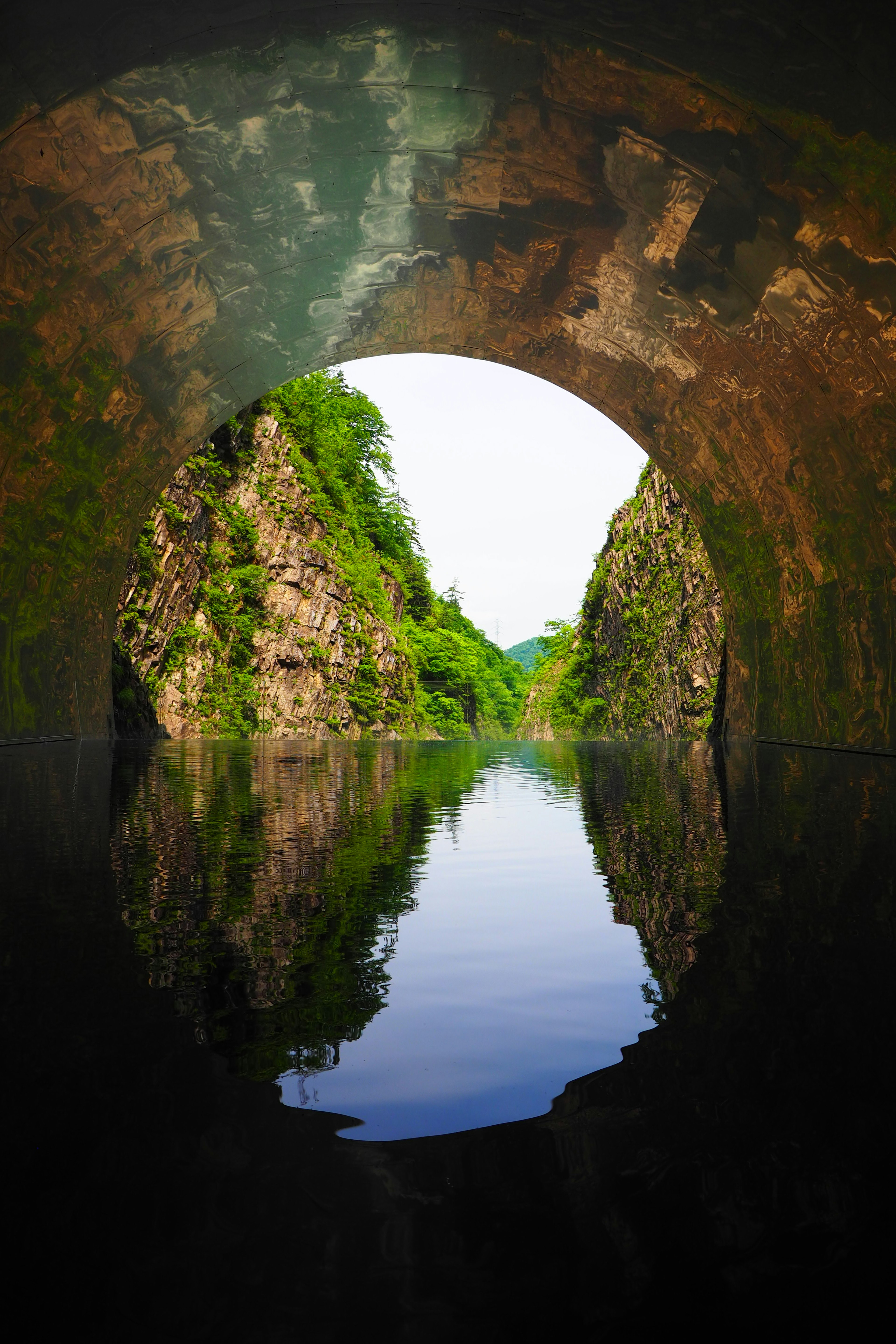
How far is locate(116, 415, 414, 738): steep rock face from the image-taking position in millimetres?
27656

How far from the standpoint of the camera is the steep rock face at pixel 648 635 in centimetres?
2792

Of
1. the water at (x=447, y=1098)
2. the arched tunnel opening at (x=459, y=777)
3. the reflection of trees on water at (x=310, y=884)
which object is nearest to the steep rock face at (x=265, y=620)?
the arched tunnel opening at (x=459, y=777)

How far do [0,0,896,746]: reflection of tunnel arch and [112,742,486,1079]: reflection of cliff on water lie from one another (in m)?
4.90

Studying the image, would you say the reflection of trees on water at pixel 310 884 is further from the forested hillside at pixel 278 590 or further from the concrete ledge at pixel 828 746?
the forested hillside at pixel 278 590

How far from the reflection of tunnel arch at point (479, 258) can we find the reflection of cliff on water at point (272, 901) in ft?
16.1

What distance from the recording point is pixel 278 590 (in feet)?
111

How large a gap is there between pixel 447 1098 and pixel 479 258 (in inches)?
418

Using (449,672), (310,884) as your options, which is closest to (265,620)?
(449,672)

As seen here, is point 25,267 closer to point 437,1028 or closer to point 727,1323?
point 437,1028

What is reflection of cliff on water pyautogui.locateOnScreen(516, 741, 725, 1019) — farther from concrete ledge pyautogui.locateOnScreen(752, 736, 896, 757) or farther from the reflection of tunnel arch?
the reflection of tunnel arch

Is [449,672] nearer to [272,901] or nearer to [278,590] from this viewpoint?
[278,590]

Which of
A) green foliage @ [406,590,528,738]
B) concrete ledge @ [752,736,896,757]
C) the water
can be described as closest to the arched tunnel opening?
the water

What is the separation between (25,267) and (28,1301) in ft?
30.7

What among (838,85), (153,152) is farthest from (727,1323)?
(153,152)
